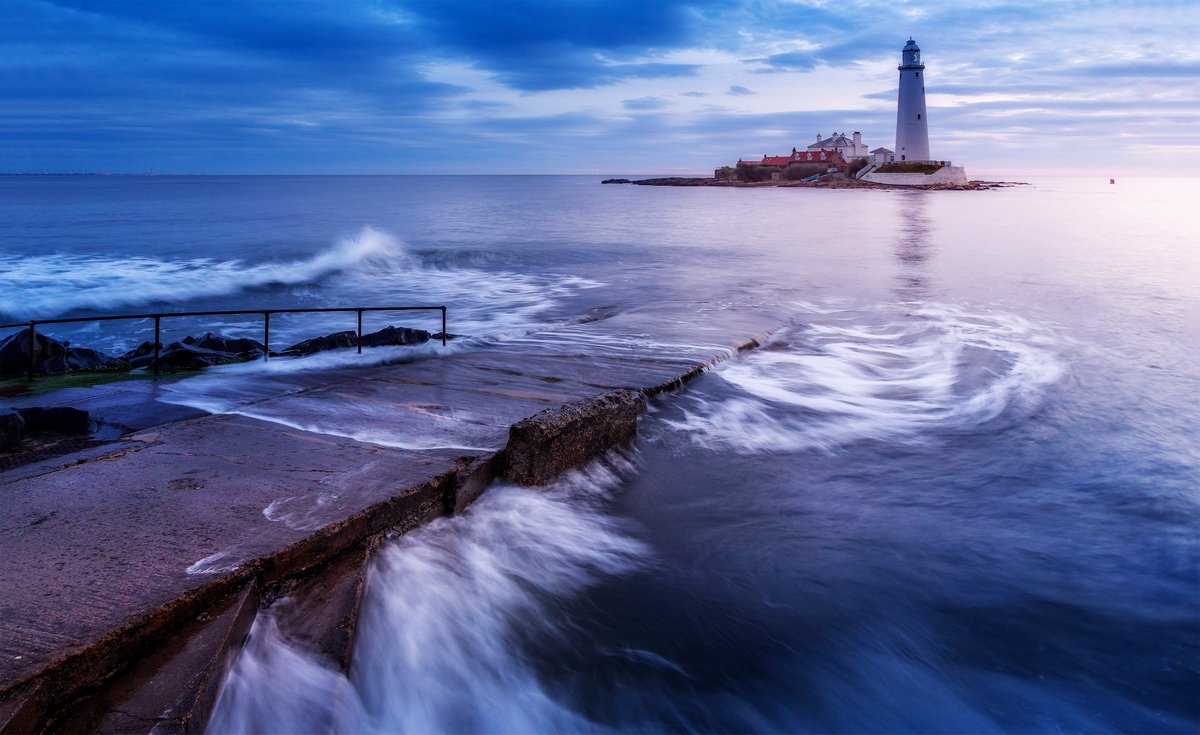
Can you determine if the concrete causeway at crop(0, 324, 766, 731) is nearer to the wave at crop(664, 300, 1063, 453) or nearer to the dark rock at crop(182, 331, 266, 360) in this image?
the wave at crop(664, 300, 1063, 453)

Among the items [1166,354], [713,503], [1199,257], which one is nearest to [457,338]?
[713,503]

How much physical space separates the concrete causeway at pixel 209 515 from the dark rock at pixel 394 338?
2.07m

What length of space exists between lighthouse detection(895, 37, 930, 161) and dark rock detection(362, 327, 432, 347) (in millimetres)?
79246

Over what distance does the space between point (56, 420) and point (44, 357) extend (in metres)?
3.86

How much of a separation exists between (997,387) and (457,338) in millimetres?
6586

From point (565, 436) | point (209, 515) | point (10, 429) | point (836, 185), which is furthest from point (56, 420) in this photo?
point (836, 185)

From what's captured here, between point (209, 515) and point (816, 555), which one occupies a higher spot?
point (209, 515)

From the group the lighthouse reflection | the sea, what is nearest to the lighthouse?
the lighthouse reflection

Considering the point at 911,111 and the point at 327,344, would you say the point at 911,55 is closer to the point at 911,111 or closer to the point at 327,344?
the point at 911,111

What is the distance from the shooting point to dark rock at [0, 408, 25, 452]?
4836 mm

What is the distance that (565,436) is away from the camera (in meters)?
5.55

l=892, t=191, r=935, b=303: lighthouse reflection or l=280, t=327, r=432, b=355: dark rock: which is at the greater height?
l=892, t=191, r=935, b=303: lighthouse reflection

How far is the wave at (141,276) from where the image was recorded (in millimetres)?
17688

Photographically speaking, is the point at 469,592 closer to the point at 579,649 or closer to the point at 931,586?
the point at 579,649
